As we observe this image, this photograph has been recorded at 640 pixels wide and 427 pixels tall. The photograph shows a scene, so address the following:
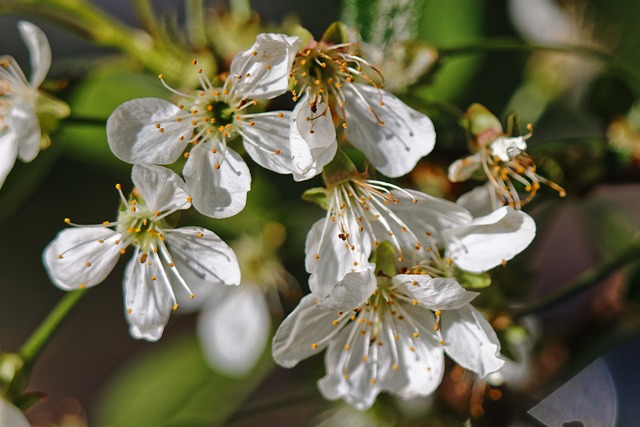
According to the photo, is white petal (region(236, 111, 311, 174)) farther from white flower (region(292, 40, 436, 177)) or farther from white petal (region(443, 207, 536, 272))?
white petal (region(443, 207, 536, 272))

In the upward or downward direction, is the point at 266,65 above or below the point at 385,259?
above

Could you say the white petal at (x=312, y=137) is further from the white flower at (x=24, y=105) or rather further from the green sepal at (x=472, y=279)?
the white flower at (x=24, y=105)

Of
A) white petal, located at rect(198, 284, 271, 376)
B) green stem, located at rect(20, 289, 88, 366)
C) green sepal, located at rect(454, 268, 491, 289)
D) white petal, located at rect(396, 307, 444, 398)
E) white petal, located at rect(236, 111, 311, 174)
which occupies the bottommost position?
white petal, located at rect(198, 284, 271, 376)

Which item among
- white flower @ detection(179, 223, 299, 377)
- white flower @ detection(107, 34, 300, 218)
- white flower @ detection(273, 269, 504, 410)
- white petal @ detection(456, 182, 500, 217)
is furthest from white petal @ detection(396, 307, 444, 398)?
white flower @ detection(179, 223, 299, 377)

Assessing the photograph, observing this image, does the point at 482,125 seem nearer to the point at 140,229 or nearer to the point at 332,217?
the point at 332,217

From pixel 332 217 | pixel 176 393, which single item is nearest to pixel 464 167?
pixel 332 217

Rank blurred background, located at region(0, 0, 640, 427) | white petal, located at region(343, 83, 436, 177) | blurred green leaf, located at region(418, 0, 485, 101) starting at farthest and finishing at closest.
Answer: blurred green leaf, located at region(418, 0, 485, 101), blurred background, located at region(0, 0, 640, 427), white petal, located at region(343, 83, 436, 177)

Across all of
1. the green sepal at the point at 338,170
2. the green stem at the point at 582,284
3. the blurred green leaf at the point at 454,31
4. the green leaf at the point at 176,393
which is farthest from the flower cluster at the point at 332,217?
the green leaf at the point at 176,393
